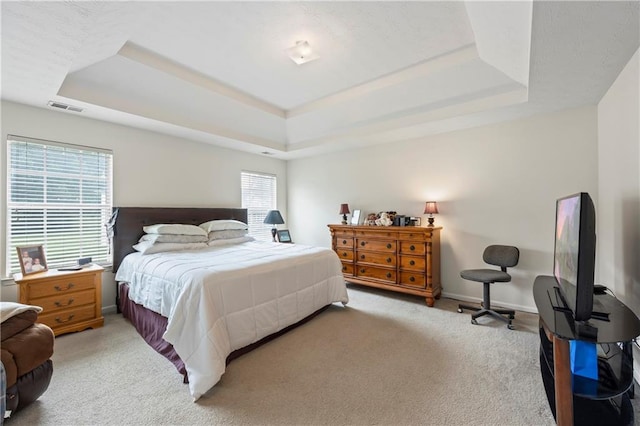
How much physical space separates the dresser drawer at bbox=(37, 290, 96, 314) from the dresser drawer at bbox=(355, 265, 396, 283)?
10.9ft

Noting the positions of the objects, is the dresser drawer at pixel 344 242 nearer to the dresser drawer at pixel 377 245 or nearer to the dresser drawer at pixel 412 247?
the dresser drawer at pixel 377 245

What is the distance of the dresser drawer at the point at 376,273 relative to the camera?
397 cm

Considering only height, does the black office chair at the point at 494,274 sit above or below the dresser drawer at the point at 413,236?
below

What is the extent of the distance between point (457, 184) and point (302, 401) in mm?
3339

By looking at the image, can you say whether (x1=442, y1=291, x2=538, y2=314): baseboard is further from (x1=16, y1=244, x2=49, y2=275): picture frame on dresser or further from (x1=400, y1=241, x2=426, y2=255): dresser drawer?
(x1=16, y1=244, x2=49, y2=275): picture frame on dresser

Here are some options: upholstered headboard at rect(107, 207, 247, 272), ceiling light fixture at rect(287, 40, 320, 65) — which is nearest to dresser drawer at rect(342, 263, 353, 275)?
upholstered headboard at rect(107, 207, 247, 272)

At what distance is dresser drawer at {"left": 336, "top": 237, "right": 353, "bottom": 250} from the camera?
4410 millimetres

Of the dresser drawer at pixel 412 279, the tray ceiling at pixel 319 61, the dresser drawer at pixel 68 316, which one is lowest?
the dresser drawer at pixel 68 316

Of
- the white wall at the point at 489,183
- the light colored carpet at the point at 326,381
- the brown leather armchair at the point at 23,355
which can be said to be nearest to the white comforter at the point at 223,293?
the light colored carpet at the point at 326,381

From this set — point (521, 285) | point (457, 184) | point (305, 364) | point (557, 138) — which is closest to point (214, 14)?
point (305, 364)

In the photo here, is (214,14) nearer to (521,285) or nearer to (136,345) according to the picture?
Answer: (136,345)

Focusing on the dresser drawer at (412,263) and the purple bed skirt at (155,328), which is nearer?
the purple bed skirt at (155,328)

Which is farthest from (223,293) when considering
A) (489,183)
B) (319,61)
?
(489,183)

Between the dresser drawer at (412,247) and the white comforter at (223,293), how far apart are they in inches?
39.4
